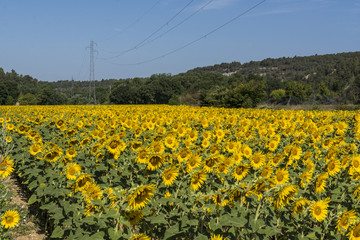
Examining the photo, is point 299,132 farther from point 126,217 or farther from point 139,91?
point 139,91

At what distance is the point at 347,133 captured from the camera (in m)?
8.39

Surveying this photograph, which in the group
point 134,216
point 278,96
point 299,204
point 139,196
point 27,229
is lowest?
point 27,229

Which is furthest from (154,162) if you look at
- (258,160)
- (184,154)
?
(258,160)

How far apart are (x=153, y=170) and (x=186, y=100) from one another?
206 feet

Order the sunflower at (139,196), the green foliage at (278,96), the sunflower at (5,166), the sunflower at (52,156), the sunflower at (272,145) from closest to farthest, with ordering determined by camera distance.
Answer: the sunflower at (139,196) → the sunflower at (5,166) → the sunflower at (52,156) → the sunflower at (272,145) → the green foliage at (278,96)

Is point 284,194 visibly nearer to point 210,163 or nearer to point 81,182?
point 210,163

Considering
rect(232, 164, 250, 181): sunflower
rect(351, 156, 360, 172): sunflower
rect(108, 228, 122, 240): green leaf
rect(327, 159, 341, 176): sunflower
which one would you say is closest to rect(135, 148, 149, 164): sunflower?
rect(232, 164, 250, 181): sunflower

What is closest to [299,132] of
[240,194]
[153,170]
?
[153,170]

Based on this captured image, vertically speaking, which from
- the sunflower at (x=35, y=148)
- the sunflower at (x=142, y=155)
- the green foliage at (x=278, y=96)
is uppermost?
the green foliage at (x=278, y=96)

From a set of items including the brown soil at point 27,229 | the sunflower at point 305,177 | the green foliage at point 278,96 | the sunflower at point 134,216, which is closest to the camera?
the sunflower at point 134,216

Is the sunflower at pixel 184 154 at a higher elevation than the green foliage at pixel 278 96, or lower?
lower

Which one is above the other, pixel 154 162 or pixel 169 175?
pixel 154 162

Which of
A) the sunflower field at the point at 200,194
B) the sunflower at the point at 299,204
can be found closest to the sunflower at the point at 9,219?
the sunflower field at the point at 200,194

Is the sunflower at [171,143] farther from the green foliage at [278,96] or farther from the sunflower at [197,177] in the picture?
the green foliage at [278,96]
